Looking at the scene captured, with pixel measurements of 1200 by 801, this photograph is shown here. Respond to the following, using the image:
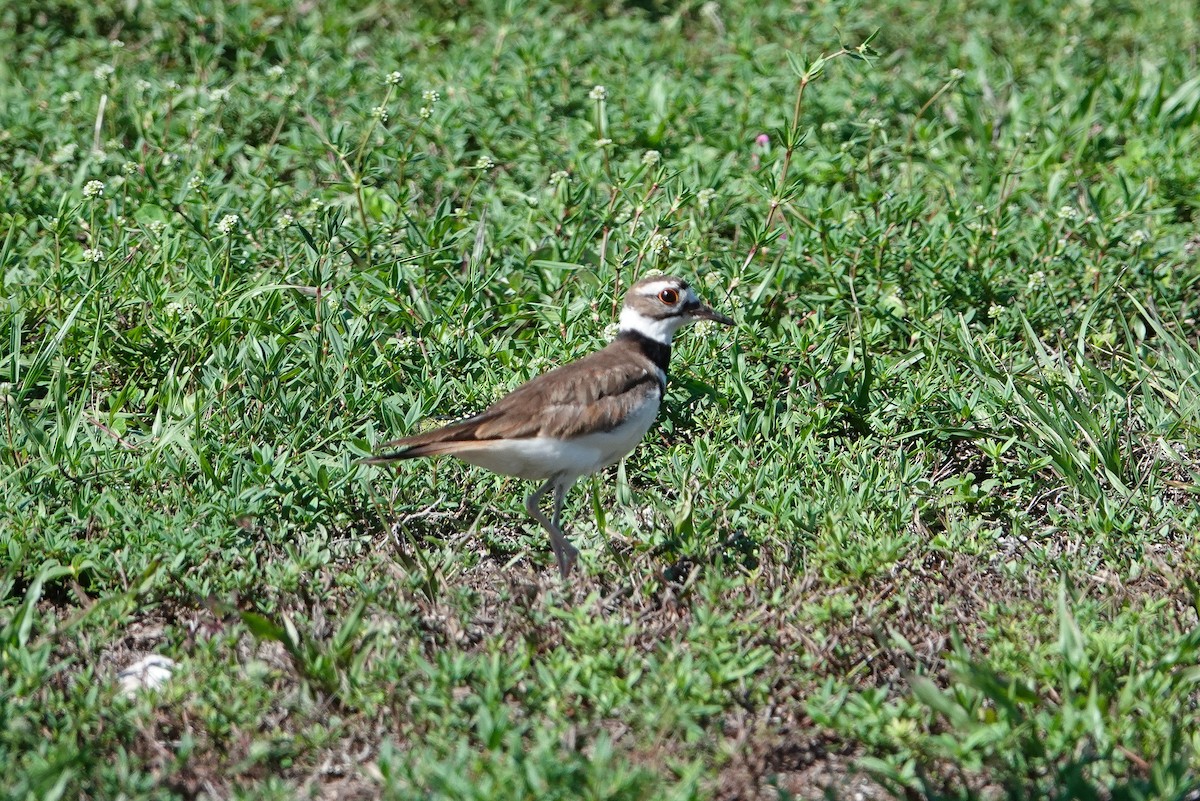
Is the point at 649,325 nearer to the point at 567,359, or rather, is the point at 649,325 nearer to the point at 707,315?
the point at 707,315

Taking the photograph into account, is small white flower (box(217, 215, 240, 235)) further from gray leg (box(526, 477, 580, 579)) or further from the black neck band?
gray leg (box(526, 477, 580, 579))

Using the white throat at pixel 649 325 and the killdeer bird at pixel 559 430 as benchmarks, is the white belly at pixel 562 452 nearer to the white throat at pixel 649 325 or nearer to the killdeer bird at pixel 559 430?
the killdeer bird at pixel 559 430

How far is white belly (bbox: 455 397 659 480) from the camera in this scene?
Result: 17.0 feet

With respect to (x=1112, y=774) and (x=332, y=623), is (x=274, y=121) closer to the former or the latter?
(x=332, y=623)

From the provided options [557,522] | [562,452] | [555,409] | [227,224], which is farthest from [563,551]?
[227,224]

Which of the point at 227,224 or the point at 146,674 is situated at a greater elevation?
the point at 227,224

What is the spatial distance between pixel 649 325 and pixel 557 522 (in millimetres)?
1062

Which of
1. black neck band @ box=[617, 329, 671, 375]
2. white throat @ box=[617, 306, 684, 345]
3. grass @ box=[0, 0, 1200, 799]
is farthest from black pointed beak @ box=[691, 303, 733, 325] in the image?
grass @ box=[0, 0, 1200, 799]

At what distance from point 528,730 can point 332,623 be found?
3.10ft

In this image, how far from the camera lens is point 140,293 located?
6.40m

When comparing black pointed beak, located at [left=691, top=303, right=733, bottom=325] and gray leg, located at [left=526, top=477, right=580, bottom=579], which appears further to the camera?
black pointed beak, located at [left=691, top=303, right=733, bottom=325]

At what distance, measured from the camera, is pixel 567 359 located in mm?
6277

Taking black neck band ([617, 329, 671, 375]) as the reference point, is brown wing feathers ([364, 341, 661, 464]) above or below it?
above

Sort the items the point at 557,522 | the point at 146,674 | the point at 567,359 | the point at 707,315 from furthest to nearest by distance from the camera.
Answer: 1. the point at 567,359
2. the point at 707,315
3. the point at 557,522
4. the point at 146,674
